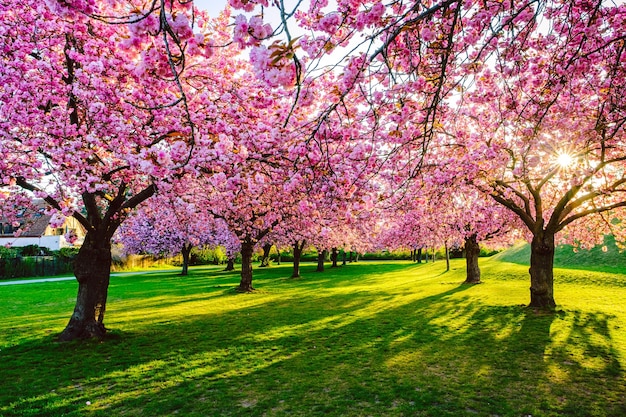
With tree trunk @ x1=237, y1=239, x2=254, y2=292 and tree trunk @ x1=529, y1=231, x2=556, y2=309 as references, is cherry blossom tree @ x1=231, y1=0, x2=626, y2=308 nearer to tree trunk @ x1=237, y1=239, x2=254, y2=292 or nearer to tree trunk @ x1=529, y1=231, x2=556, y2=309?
tree trunk @ x1=529, y1=231, x2=556, y2=309

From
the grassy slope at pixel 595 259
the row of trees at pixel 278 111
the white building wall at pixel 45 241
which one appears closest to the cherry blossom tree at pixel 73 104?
the row of trees at pixel 278 111

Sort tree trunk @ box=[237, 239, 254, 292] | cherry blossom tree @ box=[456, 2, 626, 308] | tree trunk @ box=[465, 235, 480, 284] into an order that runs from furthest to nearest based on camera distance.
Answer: tree trunk @ box=[465, 235, 480, 284]
tree trunk @ box=[237, 239, 254, 292]
cherry blossom tree @ box=[456, 2, 626, 308]

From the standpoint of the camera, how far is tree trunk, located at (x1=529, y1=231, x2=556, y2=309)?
14.4 meters

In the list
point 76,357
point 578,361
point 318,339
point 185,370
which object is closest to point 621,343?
point 578,361

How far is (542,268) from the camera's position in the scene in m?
14.7

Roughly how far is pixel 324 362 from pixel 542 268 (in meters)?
10.2

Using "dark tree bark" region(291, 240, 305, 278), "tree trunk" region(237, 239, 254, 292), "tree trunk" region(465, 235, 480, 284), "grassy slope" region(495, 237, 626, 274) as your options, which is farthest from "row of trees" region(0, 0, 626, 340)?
"dark tree bark" region(291, 240, 305, 278)

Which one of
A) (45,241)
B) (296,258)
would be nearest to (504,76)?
(296,258)

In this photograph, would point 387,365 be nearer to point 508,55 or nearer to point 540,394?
point 540,394

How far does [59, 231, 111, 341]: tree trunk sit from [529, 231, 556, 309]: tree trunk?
14565 millimetres

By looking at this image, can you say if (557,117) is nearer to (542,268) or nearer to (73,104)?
(542,268)

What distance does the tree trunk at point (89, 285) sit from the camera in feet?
35.2

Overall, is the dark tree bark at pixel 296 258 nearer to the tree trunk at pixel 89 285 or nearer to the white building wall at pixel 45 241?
the tree trunk at pixel 89 285

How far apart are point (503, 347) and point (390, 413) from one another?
5.58 meters
